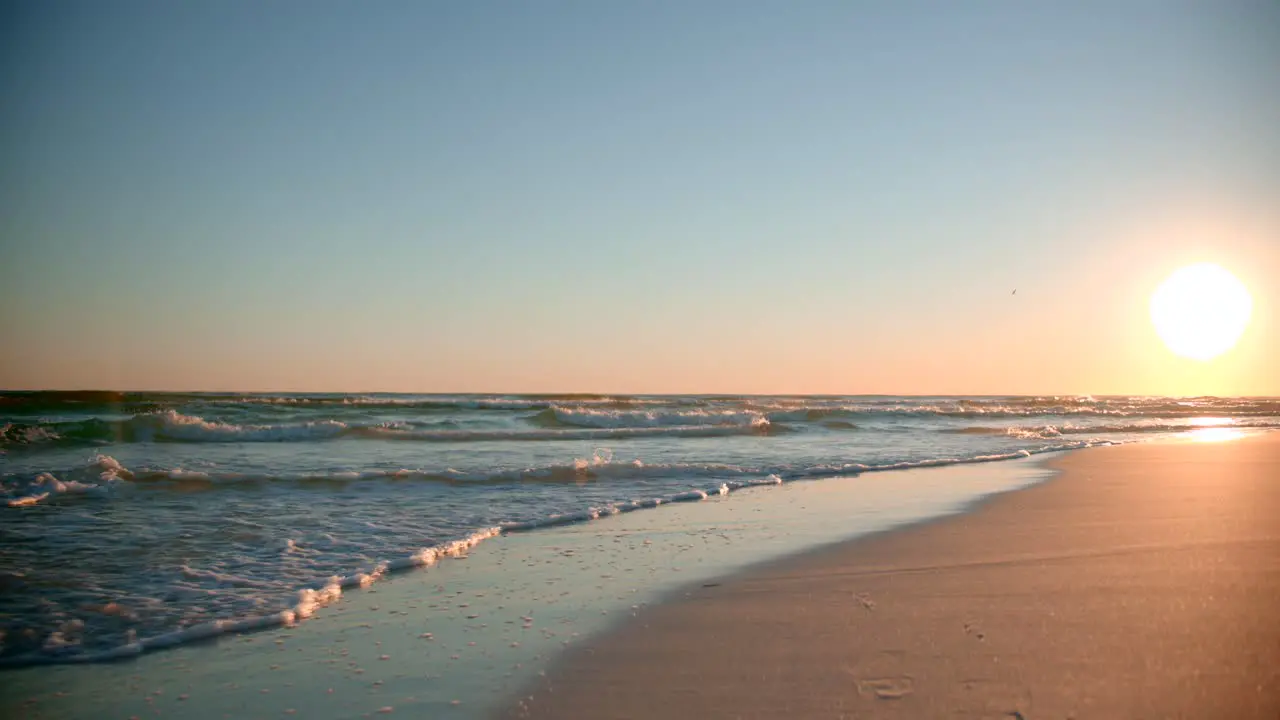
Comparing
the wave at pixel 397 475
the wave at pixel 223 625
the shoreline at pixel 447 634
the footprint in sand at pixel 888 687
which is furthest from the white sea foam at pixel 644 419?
the footprint in sand at pixel 888 687

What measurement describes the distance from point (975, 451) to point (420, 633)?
564 inches

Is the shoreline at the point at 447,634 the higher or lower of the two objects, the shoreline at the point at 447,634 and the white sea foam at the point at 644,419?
the higher

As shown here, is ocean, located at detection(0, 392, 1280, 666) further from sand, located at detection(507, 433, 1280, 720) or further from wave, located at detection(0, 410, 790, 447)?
sand, located at detection(507, 433, 1280, 720)

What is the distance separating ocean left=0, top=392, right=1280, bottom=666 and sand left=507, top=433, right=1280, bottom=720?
2.00 metres

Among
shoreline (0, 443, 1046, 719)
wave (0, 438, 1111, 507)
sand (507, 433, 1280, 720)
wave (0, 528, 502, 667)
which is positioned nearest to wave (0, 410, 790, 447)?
wave (0, 438, 1111, 507)

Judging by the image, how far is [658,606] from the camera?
14.0ft

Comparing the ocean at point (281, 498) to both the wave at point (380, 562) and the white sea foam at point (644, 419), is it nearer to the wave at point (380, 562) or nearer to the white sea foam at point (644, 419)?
the wave at point (380, 562)

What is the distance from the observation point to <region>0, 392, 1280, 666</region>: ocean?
14.5 ft

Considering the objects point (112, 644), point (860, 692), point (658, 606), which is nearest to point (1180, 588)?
point (860, 692)

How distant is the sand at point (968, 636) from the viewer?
9.18ft

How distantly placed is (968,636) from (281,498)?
7.58 metres

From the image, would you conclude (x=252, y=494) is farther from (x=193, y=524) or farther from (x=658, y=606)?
(x=658, y=606)

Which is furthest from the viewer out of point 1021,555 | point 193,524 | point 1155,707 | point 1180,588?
point 193,524

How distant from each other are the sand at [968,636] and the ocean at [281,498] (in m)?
2.00
